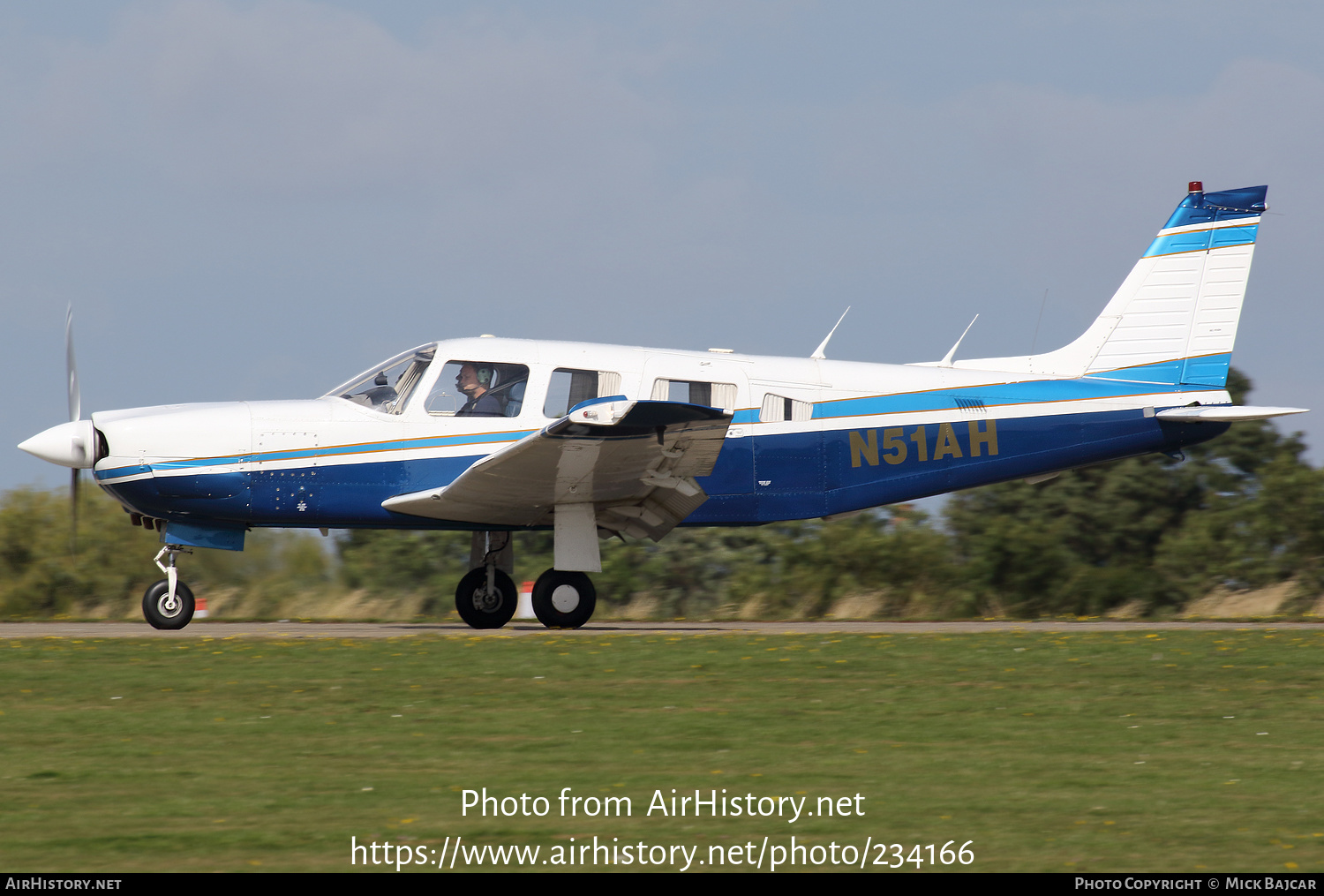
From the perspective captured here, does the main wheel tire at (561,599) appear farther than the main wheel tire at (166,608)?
Yes

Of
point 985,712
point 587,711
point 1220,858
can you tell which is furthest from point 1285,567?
point 1220,858

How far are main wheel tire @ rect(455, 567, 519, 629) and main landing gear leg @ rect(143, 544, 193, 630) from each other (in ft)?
8.27

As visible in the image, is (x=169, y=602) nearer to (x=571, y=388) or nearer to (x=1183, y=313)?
(x=571, y=388)

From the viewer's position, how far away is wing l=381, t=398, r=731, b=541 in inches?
430

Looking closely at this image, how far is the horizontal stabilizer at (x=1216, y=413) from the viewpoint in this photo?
12.8 meters

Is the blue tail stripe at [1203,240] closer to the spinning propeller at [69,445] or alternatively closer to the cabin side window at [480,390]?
the cabin side window at [480,390]

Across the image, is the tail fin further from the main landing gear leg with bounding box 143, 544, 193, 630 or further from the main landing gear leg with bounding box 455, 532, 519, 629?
the main landing gear leg with bounding box 143, 544, 193, 630

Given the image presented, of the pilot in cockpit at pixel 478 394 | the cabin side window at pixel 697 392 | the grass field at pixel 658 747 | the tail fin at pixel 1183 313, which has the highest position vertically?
the tail fin at pixel 1183 313

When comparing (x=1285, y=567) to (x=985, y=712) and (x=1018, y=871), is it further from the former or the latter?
(x=1018, y=871)

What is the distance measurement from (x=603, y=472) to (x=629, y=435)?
710 mm

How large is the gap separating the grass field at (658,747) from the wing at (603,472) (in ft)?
5.08

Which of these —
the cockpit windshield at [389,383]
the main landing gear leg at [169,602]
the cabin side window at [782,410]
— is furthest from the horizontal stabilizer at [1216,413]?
the main landing gear leg at [169,602]

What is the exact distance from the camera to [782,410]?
1277cm
